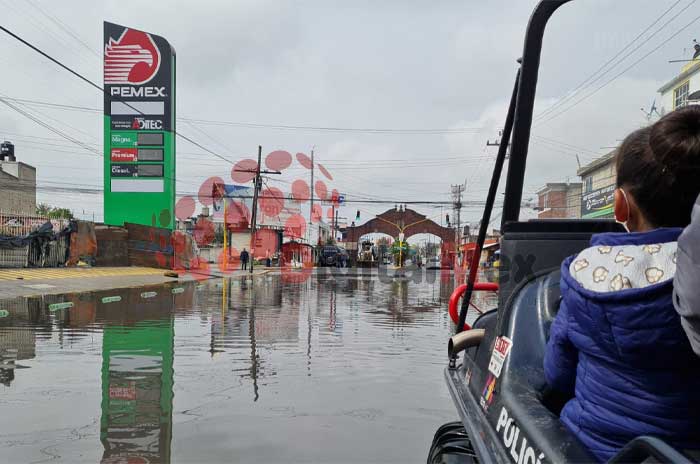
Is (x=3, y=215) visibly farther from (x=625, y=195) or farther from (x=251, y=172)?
(x=625, y=195)

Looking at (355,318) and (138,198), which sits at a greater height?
(138,198)

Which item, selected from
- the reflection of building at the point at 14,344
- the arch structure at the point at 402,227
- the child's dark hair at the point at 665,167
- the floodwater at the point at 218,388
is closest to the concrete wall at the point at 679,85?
the child's dark hair at the point at 665,167

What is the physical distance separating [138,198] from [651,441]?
113 ft

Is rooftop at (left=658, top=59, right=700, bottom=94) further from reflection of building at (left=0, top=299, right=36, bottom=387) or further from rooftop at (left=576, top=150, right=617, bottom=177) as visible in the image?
reflection of building at (left=0, top=299, right=36, bottom=387)

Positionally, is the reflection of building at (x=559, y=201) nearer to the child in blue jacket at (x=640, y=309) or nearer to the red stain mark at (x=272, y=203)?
the child in blue jacket at (x=640, y=309)

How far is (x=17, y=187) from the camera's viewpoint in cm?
5753

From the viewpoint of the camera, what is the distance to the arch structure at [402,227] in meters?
83.1

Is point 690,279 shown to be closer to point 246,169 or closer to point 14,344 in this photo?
point 14,344

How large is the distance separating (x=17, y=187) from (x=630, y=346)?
65.3 meters

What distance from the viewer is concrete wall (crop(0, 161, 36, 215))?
55438mm

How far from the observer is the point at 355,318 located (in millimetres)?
11523

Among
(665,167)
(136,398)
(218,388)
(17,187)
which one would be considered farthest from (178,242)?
(17,187)

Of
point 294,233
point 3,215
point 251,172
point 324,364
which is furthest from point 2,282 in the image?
point 294,233

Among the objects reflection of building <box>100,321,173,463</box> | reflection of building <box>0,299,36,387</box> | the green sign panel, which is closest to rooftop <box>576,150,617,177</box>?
reflection of building <box>100,321,173,463</box>
